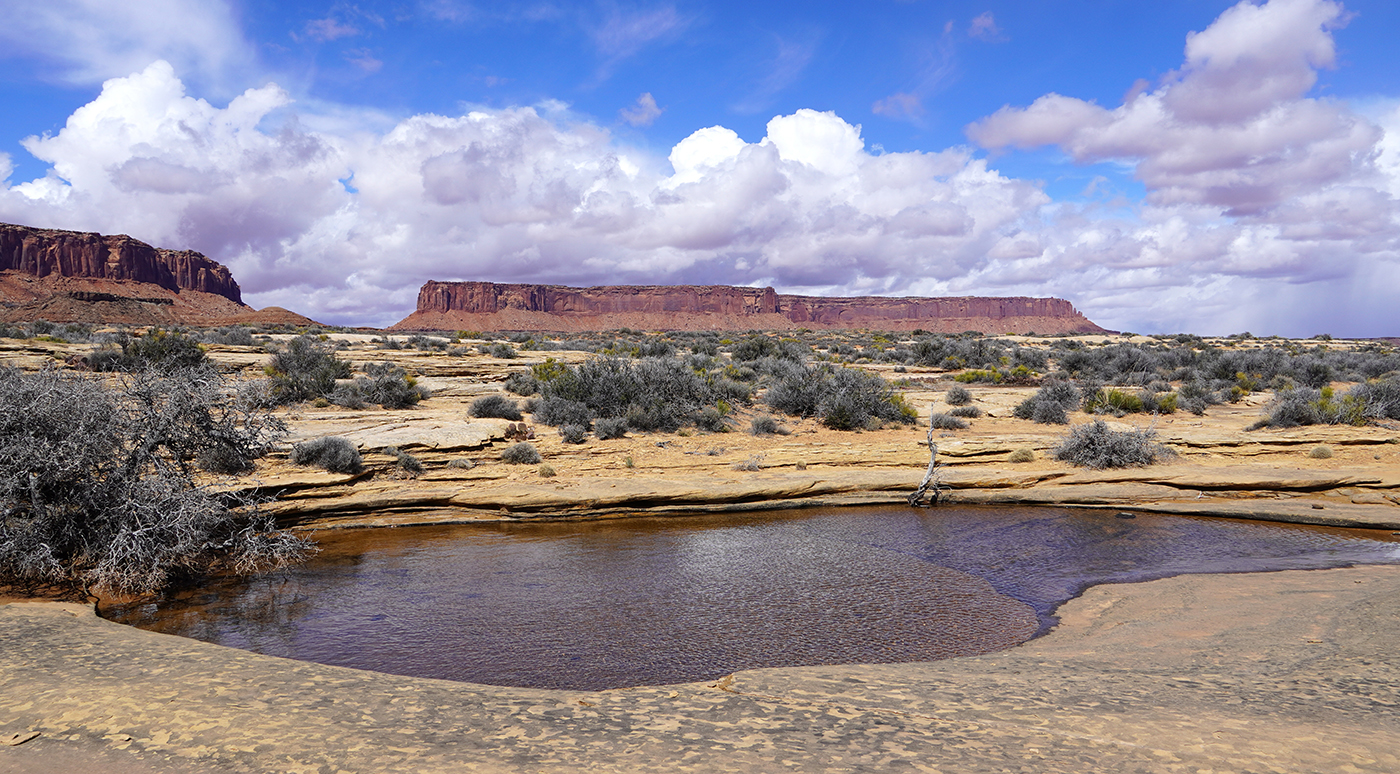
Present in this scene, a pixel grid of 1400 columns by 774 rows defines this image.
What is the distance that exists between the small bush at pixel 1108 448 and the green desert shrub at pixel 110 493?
46.7ft

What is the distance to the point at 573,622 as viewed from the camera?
684 centimetres

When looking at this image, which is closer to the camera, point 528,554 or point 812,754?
point 812,754

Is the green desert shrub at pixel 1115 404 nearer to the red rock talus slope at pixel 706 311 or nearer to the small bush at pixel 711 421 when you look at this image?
the small bush at pixel 711 421

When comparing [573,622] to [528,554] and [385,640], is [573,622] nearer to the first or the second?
[385,640]

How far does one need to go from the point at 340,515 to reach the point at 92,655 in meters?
6.35

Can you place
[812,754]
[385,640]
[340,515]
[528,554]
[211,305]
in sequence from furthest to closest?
[211,305] < [340,515] < [528,554] < [385,640] < [812,754]

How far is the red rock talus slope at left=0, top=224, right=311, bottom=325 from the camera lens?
7436 cm

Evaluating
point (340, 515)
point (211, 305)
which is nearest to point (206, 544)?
point (340, 515)

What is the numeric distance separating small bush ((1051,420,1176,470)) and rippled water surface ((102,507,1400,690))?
8.32ft

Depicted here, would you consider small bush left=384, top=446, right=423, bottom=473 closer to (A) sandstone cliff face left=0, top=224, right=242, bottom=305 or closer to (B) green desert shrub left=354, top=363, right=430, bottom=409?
(B) green desert shrub left=354, top=363, right=430, bottom=409

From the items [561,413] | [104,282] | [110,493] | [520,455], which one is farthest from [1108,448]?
[104,282]

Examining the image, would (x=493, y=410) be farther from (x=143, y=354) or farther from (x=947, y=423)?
(x=947, y=423)

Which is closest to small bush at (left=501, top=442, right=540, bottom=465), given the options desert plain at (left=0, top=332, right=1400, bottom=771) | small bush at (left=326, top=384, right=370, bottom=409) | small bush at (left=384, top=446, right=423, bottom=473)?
small bush at (left=384, top=446, right=423, bottom=473)

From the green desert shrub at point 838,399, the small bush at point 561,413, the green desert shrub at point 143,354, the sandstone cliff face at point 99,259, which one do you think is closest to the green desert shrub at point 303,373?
the green desert shrub at point 143,354
